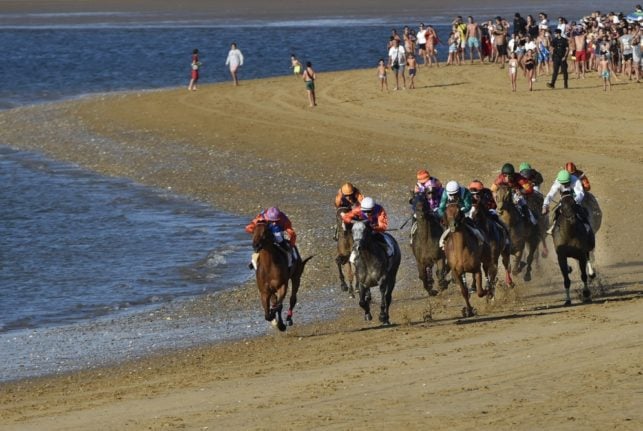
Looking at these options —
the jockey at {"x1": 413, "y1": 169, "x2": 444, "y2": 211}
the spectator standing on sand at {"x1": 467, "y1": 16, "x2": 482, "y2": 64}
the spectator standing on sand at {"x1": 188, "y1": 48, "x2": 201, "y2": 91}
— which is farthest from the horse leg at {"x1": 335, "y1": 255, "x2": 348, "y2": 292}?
the spectator standing on sand at {"x1": 467, "y1": 16, "x2": 482, "y2": 64}

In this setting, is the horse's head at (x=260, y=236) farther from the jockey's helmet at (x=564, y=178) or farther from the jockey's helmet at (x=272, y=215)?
the jockey's helmet at (x=564, y=178)

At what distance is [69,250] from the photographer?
2991 centimetres

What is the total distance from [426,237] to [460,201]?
0.96 metres

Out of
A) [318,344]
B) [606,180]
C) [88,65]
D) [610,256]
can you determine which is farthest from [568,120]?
[88,65]

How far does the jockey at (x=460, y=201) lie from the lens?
20719 millimetres

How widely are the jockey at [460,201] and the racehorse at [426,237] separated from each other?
227 millimetres

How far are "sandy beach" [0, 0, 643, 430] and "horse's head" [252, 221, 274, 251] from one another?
57.9 inches

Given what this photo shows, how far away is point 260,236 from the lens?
19688 mm

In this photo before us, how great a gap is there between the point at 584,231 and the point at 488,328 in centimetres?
283

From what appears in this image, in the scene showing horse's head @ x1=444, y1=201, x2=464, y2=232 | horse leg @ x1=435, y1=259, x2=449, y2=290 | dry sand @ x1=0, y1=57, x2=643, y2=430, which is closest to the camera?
dry sand @ x1=0, y1=57, x2=643, y2=430

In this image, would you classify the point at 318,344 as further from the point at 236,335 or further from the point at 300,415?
the point at 300,415

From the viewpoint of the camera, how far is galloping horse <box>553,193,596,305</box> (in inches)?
845

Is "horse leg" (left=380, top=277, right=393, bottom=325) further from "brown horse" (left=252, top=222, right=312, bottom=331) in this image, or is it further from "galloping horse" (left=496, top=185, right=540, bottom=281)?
"galloping horse" (left=496, top=185, right=540, bottom=281)

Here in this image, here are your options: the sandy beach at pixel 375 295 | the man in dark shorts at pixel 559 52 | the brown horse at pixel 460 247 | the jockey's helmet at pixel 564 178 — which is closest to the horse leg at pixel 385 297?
the sandy beach at pixel 375 295
